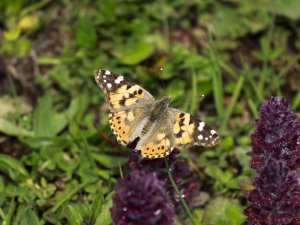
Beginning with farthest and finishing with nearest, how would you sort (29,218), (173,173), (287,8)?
(287,8) → (173,173) → (29,218)

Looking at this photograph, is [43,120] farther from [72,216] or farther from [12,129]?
[72,216]

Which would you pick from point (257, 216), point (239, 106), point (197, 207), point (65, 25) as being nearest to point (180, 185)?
point (197, 207)

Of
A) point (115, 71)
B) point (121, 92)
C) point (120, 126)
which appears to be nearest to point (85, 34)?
point (115, 71)

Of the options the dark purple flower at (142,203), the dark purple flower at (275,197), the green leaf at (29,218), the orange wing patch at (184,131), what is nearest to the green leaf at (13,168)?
the green leaf at (29,218)

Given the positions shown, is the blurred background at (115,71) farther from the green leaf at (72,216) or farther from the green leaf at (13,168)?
the green leaf at (72,216)

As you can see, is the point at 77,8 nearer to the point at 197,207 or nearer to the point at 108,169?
the point at 108,169
